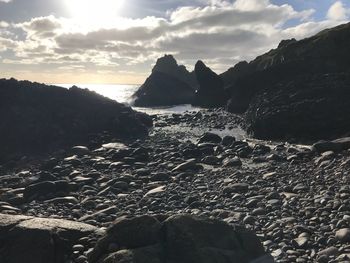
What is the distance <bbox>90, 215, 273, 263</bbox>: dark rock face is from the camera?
8.33 meters

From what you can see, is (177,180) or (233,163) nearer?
(177,180)

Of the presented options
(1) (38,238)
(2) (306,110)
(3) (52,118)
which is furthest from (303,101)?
(1) (38,238)

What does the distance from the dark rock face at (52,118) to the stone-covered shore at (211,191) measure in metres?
5.49

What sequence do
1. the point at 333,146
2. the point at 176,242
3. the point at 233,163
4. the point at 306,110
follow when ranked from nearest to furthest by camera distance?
1. the point at 176,242
2. the point at 333,146
3. the point at 233,163
4. the point at 306,110

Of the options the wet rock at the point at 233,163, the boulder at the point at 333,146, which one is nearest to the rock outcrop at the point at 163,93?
the wet rock at the point at 233,163

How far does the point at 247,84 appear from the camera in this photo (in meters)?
53.7

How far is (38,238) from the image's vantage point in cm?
1027

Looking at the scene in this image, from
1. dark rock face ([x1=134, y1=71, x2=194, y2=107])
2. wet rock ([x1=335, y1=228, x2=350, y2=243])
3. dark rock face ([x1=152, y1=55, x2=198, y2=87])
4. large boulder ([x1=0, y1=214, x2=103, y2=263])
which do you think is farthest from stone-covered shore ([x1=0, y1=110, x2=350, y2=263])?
dark rock face ([x1=152, y1=55, x2=198, y2=87])

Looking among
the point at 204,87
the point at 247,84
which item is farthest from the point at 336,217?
the point at 204,87

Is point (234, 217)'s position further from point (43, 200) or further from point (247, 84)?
point (247, 84)

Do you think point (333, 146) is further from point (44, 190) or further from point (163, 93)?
point (163, 93)

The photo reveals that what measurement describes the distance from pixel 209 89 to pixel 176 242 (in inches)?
3052

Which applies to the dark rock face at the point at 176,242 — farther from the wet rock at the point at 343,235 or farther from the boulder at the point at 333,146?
the boulder at the point at 333,146

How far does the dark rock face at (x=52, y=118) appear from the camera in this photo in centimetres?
3349
